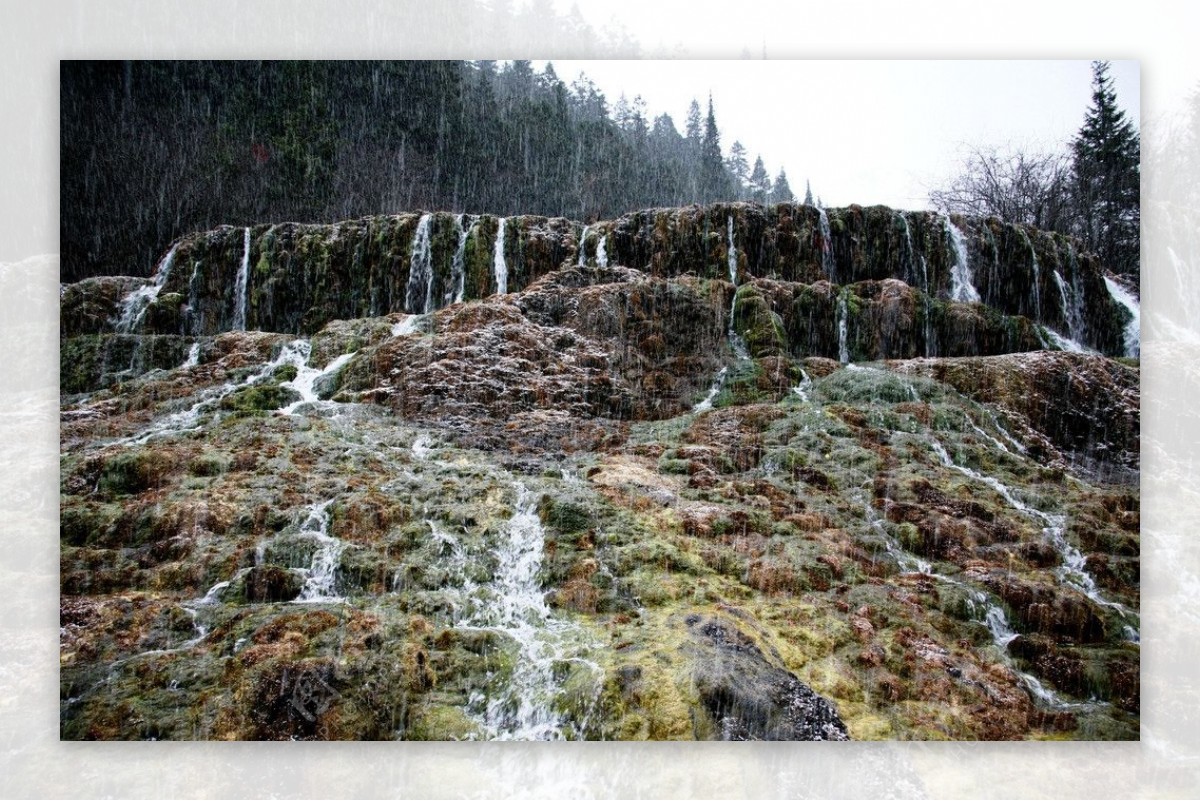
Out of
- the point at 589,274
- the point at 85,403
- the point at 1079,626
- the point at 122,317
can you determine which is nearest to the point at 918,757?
the point at 1079,626

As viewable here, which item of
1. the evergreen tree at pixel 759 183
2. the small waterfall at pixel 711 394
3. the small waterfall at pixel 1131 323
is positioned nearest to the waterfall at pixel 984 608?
the small waterfall at pixel 711 394

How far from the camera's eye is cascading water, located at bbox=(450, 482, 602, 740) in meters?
4.45

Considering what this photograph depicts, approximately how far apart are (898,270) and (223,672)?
640cm

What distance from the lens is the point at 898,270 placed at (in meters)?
6.68

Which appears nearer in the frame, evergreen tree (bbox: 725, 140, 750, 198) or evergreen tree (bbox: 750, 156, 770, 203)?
evergreen tree (bbox: 725, 140, 750, 198)

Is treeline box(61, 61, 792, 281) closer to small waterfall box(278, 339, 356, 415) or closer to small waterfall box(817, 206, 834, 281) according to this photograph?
small waterfall box(817, 206, 834, 281)

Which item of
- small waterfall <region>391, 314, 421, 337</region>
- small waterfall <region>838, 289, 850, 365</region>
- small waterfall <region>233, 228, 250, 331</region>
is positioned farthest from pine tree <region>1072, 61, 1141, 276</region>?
small waterfall <region>233, 228, 250, 331</region>

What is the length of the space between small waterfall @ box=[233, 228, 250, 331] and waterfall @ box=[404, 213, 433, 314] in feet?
5.42

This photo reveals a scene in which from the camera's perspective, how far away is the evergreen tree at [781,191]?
6.50 metres

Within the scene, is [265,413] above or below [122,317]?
below

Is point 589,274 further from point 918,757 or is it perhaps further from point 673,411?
point 918,757

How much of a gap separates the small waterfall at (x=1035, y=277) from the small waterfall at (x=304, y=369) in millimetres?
6359

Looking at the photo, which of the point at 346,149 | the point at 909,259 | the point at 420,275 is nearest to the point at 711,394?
the point at 909,259

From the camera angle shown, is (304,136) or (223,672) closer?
(223,672)
